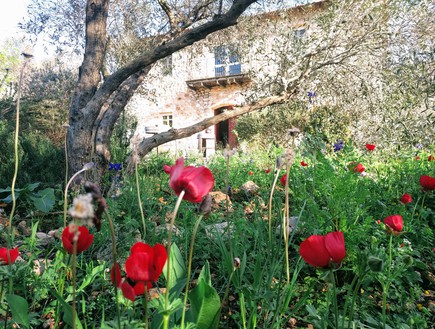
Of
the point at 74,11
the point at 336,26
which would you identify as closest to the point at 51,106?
the point at 74,11

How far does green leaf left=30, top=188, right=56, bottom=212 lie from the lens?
1.86 meters

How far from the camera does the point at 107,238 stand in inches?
75.4

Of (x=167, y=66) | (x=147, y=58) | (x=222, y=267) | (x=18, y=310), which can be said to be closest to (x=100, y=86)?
(x=147, y=58)

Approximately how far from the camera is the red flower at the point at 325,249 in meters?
0.77

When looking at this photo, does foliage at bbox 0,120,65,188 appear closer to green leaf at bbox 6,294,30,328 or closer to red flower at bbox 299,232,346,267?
green leaf at bbox 6,294,30,328

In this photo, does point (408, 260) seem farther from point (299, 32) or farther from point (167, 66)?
point (167, 66)

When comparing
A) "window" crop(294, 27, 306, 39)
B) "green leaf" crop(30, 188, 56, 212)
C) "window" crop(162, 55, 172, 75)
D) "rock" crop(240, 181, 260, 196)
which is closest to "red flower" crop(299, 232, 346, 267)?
"green leaf" crop(30, 188, 56, 212)

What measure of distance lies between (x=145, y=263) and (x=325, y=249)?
42 centimetres

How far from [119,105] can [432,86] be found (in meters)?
3.57

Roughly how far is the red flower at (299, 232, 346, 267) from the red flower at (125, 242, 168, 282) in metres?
0.35

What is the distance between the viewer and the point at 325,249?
0.79 m

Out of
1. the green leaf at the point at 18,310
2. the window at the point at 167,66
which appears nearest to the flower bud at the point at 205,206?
the green leaf at the point at 18,310

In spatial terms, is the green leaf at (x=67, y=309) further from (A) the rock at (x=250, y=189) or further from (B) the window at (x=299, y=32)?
(B) the window at (x=299, y=32)

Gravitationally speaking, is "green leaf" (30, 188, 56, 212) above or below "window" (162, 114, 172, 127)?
below
